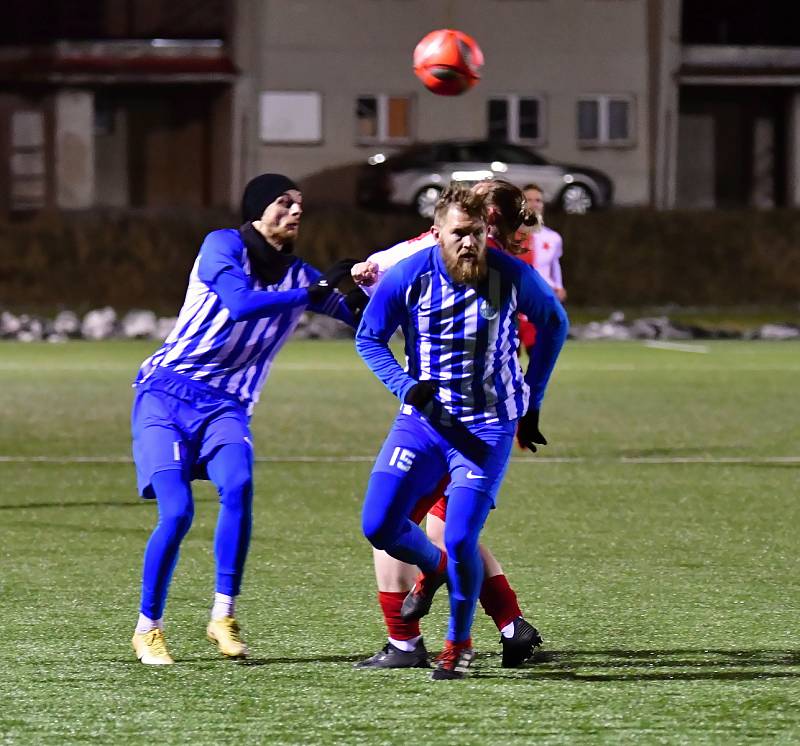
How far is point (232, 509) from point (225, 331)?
661mm

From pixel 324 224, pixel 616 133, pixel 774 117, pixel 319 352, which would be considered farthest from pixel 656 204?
pixel 319 352

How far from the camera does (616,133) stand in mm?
49469

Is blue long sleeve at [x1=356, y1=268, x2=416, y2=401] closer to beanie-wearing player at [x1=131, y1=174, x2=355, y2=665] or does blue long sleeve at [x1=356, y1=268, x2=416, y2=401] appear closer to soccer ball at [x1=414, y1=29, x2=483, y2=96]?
beanie-wearing player at [x1=131, y1=174, x2=355, y2=665]

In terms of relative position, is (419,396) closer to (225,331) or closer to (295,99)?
(225,331)

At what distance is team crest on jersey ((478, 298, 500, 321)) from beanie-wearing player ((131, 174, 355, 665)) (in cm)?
61

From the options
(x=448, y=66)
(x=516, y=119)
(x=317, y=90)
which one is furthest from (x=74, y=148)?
(x=448, y=66)

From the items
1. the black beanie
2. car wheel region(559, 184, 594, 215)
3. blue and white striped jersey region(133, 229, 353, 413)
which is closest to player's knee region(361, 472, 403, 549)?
blue and white striped jersey region(133, 229, 353, 413)

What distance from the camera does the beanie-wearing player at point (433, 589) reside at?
6.68 m

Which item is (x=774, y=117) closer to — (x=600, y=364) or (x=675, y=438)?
(x=600, y=364)

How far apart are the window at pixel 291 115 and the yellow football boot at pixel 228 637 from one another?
41.7 metres

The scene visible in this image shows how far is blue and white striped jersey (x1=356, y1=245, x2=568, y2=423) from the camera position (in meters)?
6.49

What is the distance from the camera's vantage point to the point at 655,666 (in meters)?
6.88

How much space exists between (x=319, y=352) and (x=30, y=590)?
18.1 metres

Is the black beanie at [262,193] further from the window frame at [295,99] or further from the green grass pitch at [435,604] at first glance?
the window frame at [295,99]
